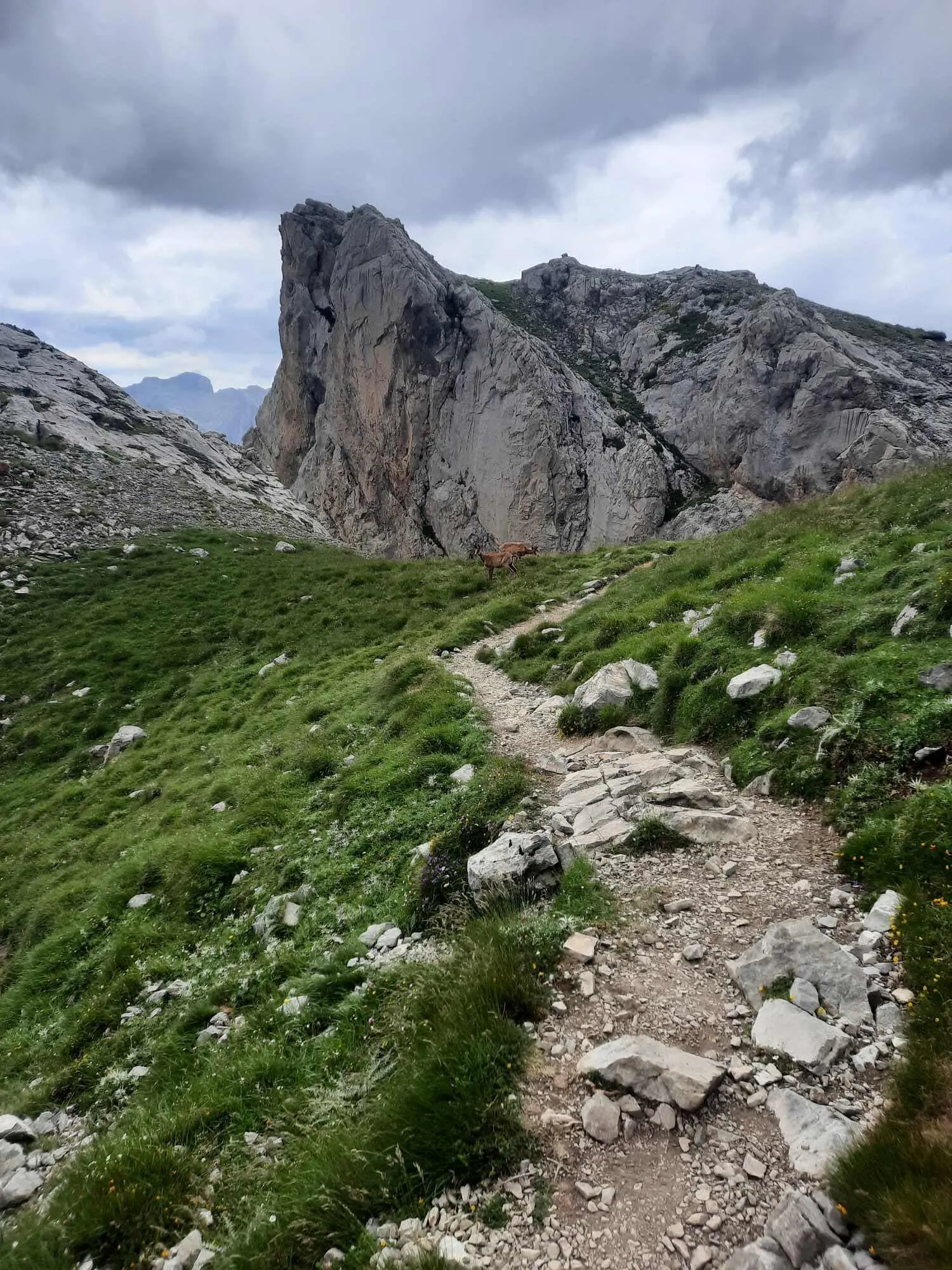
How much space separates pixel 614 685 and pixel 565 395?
78.0 meters

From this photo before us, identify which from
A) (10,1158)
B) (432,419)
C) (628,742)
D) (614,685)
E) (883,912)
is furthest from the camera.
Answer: (432,419)

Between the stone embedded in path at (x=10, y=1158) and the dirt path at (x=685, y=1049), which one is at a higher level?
the dirt path at (x=685, y=1049)

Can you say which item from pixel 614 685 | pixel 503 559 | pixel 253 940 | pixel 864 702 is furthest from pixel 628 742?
pixel 503 559

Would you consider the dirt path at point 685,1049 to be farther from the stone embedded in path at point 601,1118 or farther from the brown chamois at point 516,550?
the brown chamois at point 516,550

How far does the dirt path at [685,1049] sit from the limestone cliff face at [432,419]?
6875cm

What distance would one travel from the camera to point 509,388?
82688 millimetres

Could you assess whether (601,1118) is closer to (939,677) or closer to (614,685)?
(939,677)

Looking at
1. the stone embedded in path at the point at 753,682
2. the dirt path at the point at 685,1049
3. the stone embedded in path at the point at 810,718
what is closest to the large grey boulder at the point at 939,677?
the stone embedded in path at the point at 810,718

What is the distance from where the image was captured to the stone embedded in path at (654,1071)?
426 centimetres

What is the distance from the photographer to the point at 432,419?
90.7m

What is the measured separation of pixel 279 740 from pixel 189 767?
274 cm

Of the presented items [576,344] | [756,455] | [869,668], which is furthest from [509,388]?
[869,668]

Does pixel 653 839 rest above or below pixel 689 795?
below

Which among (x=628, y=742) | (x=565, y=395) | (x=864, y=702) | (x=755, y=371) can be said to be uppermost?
(x=565, y=395)
